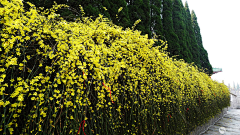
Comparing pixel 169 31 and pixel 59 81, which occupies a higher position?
pixel 169 31

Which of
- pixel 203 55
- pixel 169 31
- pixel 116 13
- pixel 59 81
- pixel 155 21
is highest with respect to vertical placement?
pixel 155 21

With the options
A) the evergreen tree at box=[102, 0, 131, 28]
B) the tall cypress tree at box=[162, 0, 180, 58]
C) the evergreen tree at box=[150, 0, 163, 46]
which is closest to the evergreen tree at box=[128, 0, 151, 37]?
the evergreen tree at box=[150, 0, 163, 46]

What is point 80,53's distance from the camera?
1358 millimetres

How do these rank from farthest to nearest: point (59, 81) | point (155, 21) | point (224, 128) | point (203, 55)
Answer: point (203, 55), point (155, 21), point (224, 128), point (59, 81)

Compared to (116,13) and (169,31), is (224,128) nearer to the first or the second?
(116,13)

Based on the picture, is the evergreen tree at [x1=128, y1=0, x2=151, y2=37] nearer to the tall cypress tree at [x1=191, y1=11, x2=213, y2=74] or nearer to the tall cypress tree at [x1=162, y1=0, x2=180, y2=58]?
the tall cypress tree at [x1=162, y1=0, x2=180, y2=58]

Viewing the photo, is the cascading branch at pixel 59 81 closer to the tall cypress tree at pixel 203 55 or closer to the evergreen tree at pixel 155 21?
the evergreen tree at pixel 155 21

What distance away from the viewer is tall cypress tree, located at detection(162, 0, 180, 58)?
9.05 m

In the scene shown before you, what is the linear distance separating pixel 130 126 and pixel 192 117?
222 cm

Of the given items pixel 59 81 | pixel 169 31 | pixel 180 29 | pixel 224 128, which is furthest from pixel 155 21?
pixel 59 81

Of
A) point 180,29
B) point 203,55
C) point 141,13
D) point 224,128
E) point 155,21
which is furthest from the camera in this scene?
point 203,55

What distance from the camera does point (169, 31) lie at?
9320 millimetres

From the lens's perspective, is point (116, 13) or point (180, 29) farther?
point (180, 29)

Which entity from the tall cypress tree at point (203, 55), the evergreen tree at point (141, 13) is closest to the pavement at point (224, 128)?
the evergreen tree at point (141, 13)
